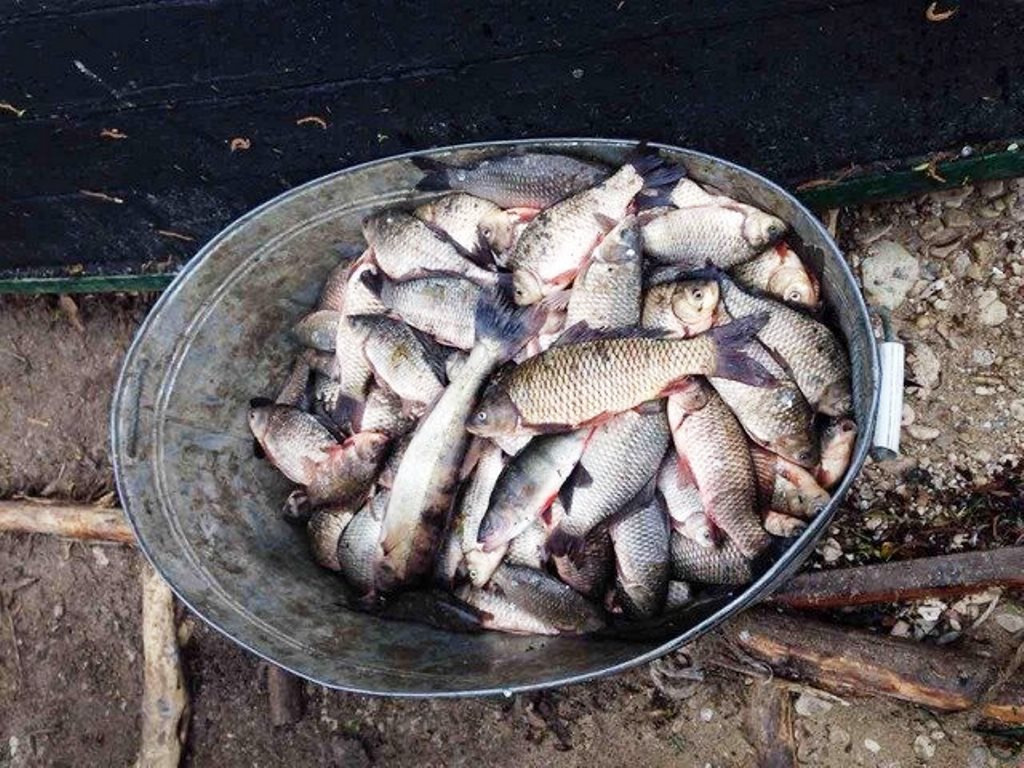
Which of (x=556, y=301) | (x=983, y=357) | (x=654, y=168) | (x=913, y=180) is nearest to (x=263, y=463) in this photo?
(x=556, y=301)

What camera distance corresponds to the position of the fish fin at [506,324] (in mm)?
2682

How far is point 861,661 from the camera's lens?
282cm

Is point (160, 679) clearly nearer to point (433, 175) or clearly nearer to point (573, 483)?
point (573, 483)

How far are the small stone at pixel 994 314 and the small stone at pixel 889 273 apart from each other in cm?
23

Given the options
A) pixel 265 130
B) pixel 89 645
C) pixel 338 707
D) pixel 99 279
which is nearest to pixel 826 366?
pixel 265 130

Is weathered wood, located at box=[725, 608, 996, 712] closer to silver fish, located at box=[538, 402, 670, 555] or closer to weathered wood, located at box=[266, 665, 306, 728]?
silver fish, located at box=[538, 402, 670, 555]

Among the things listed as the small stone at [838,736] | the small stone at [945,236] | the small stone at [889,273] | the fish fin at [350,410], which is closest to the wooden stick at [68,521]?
the fish fin at [350,410]

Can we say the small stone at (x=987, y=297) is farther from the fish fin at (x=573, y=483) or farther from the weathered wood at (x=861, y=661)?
the fish fin at (x=573, y=483)

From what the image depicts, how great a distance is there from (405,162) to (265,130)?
48cm

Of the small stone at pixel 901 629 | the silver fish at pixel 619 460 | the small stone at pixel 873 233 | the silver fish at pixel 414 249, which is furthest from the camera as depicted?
the small stone at pixel 873 233

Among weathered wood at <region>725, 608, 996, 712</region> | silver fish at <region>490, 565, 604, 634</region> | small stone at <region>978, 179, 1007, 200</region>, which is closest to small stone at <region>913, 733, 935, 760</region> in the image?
weathered wood at <region>725, 608, 996, 712</region>

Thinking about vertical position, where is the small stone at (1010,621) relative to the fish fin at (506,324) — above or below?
below

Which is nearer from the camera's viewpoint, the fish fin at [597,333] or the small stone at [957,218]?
the fish fin at [597,333]

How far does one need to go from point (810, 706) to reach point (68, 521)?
8.66ft
